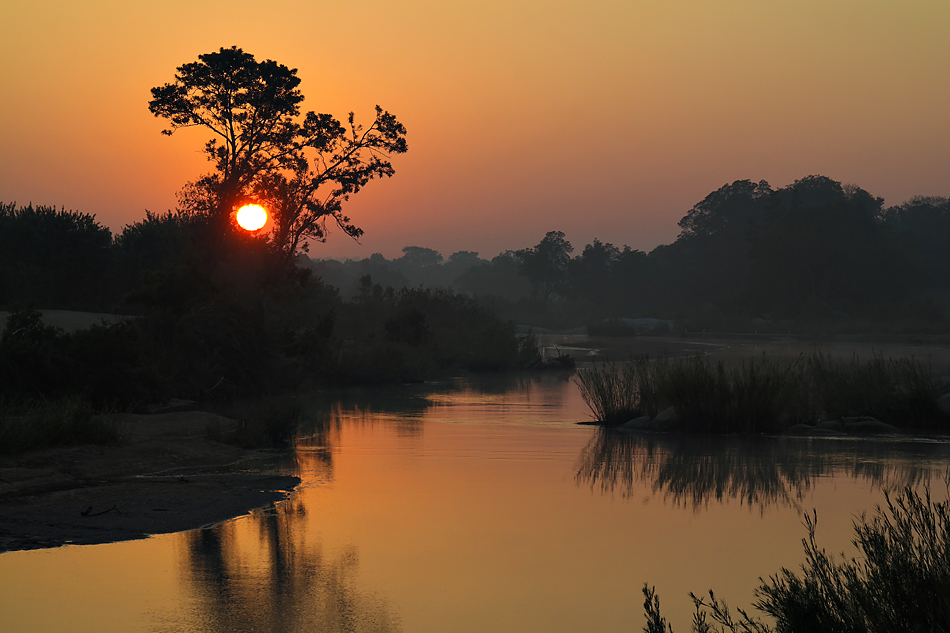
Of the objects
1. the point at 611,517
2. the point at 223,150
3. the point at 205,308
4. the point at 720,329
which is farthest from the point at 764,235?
the point at 611,517

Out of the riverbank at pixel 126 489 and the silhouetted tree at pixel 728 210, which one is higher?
the silhouetted tree at pixel 728 210

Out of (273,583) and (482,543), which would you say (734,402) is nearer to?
(482,543)

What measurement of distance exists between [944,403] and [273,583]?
48.1ft

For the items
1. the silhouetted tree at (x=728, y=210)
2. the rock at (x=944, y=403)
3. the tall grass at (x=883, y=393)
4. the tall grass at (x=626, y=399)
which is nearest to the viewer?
the rock at (x=944, y=403)

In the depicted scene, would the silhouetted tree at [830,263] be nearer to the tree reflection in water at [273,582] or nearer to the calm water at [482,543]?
the calm water at [482,543]

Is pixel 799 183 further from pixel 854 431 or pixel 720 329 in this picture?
pixel 854 431

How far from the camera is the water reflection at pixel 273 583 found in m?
6.12

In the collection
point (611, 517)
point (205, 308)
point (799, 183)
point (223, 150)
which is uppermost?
point (799, 183)

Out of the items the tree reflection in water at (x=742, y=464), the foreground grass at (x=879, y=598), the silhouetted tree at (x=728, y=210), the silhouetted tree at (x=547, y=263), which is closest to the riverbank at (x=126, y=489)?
the tree reflection in water at (x=742, y=464)

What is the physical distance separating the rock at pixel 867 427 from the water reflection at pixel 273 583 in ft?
39.4

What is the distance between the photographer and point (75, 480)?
1039cm

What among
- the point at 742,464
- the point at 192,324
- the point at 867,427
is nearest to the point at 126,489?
the point at 742,464

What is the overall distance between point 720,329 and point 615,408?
64842mm

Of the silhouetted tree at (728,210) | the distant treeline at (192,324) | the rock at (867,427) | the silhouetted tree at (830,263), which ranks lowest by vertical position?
the rock at (867,427)
